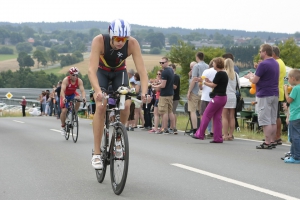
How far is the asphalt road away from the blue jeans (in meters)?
0.27

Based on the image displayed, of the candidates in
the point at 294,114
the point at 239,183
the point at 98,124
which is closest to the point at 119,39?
the point at 98,124

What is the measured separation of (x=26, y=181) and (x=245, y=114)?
13517 mm

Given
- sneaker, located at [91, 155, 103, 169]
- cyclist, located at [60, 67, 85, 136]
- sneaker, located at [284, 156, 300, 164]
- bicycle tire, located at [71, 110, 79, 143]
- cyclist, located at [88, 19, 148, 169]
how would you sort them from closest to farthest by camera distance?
cyclist, located at [88, 19, 148, 169]
sneaker, located at [91, 155, 103, 169]
sneaker, located at [284, 156, 300, 164]
bicycle tire, located at [71, 110, 79, 143]
cyclist, located at [60, 67, 85, 136]

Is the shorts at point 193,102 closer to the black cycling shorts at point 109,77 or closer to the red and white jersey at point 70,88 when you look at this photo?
the red and white jersey at point 70,88

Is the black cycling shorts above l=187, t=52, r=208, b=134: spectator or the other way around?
above

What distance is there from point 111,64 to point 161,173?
192cm

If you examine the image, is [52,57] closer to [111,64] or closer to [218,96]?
[218,96]

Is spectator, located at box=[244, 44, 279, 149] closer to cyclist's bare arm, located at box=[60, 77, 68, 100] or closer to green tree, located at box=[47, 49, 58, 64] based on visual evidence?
cyclist's bare arm, located at box=[60, 77, 68, 100]

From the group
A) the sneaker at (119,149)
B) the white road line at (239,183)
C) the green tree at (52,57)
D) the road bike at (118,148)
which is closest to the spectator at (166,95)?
the white road line at (239,183)

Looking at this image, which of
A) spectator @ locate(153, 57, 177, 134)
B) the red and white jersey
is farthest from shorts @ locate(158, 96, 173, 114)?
the red and white jersey

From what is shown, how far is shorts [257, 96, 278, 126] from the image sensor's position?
1288cm

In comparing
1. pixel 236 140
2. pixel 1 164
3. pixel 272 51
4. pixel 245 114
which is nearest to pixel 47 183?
pixel 1 164

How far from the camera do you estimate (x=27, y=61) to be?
16175 cm

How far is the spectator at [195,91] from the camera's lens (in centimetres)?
1688
